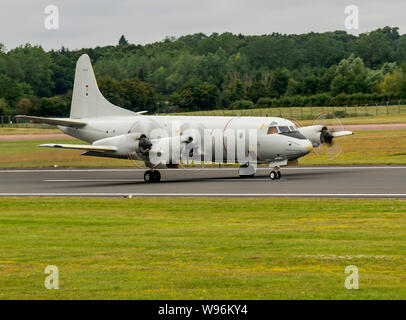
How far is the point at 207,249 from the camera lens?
1833 centimetres

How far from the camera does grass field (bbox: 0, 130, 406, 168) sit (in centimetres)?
5459

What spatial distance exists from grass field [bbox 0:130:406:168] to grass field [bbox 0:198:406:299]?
25.5m

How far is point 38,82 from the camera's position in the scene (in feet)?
355

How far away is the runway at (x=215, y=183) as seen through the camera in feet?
109

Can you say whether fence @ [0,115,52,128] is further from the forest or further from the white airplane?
the white airplane

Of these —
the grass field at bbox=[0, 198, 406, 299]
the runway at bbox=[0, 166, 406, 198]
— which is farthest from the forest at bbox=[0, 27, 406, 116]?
the grass field at bbox=[0, 198, 406, 299]

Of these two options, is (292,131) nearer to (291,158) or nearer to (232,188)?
(291,158)

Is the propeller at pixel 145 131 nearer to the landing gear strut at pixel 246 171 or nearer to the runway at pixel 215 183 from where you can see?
the runway at pixel 215 183

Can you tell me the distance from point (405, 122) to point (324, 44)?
102 m

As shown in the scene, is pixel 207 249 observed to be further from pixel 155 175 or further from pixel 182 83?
pixel 182 83

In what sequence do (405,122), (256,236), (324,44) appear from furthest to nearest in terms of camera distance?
(324,44)
(405,122)
(256,236)

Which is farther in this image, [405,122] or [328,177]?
[405,122]

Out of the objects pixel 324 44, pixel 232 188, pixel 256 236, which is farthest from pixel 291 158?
pixel 324 44

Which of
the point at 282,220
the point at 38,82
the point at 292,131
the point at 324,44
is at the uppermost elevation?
the point at 324,44
